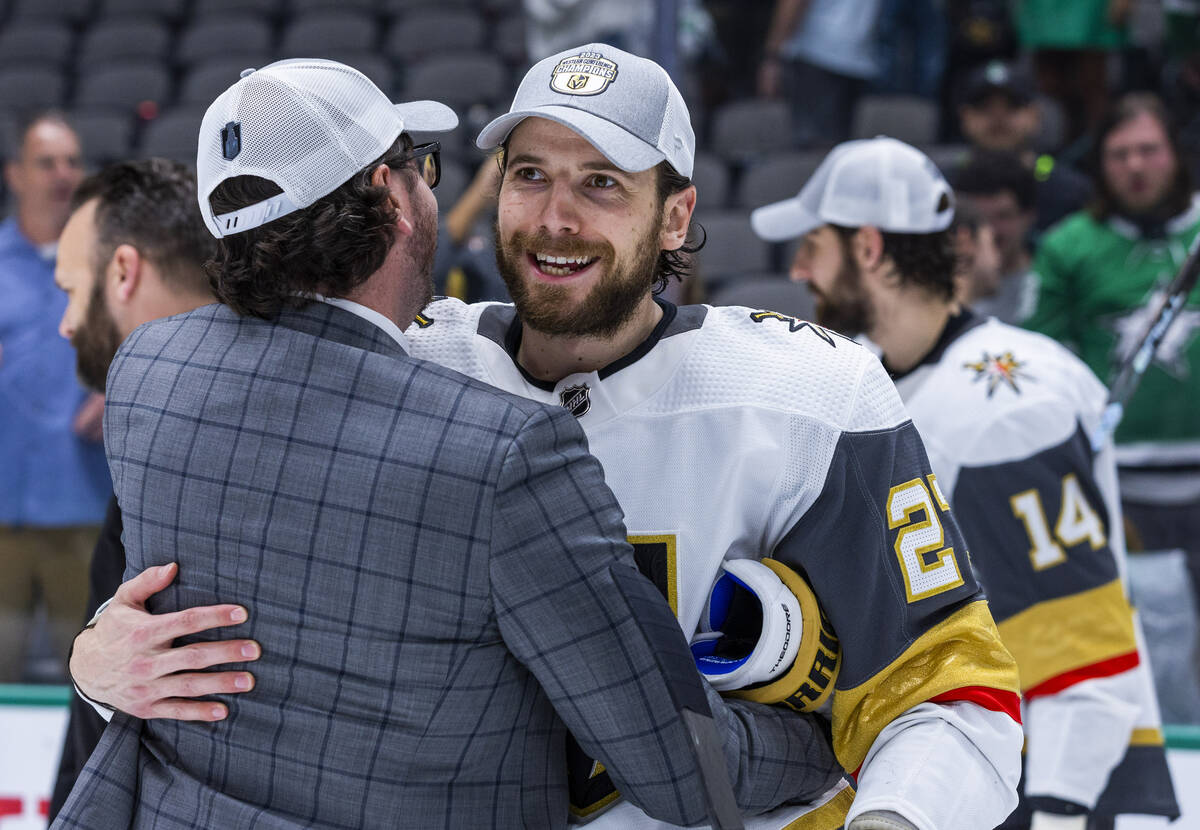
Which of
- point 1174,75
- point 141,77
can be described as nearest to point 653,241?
point 1174,75

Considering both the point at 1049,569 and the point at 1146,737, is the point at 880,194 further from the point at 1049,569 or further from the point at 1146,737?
the point at 1146,737

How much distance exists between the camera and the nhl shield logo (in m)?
1.63

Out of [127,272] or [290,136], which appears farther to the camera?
[127,272]

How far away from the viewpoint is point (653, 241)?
168 centimetres

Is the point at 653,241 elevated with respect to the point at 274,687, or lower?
elevated

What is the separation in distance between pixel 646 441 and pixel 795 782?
43 cm

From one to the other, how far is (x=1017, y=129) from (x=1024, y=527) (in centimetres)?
264

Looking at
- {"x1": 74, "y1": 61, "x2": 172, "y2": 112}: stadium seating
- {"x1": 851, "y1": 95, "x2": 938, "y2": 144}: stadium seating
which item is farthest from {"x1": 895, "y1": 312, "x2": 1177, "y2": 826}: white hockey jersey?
{"x1": 74, "y1": 61, "x2": 172, "y2": 112}: stadium seating

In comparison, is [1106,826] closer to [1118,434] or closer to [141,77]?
[1118,434]

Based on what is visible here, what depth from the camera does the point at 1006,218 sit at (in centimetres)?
395

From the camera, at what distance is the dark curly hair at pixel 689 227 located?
1.69m

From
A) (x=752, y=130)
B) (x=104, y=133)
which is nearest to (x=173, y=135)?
(x=104, y=133)

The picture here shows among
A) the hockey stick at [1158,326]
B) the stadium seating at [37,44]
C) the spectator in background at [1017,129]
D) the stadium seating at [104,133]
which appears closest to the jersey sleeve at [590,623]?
the hockey stick at [1158,326]

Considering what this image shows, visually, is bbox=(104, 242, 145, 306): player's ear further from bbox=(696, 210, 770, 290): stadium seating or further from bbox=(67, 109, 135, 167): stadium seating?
bbox=(67, 109, 135, 167): stadium seating
